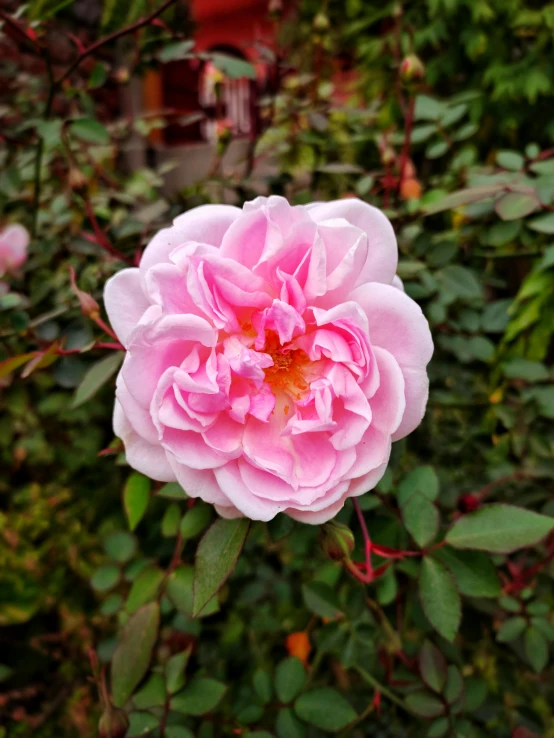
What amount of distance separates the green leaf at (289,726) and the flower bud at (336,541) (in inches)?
11.8

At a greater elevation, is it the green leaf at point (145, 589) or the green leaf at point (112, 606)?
the green leaf at point (145, 589)

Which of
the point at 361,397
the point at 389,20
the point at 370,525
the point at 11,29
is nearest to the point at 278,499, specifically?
the point at 361,397

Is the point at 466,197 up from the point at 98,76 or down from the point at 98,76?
down

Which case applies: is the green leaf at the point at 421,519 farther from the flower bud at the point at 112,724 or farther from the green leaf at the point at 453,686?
the flower bud at the point at 112,724

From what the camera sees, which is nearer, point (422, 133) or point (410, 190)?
point (422, 133)

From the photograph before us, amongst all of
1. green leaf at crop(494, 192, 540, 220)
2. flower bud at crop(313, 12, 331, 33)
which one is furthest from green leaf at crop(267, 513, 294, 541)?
flower bud at crop(313, 12, 331, 33)

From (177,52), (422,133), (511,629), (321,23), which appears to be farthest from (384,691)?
(321,23)

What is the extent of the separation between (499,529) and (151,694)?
1.29 feet

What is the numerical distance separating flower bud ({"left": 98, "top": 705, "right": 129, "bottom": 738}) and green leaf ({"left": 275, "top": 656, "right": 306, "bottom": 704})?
18 centimetres

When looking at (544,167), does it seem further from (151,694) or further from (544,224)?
(151,694)

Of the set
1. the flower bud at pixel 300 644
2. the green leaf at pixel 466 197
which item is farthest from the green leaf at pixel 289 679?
the green leaf at pixel 466 197

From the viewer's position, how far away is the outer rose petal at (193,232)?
1.41ft

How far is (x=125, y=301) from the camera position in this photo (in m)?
0.44

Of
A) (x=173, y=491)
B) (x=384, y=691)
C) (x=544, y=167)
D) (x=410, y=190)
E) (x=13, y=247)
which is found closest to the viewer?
(x=173, y=491)
